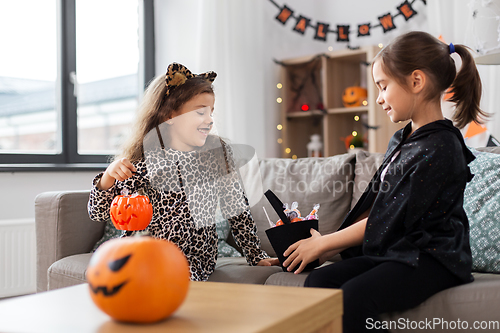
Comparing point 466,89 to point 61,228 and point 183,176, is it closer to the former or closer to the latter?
point 183,176

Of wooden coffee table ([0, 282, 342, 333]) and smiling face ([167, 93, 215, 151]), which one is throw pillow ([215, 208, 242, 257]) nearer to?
smiling face ([167, 93, 215, 151])

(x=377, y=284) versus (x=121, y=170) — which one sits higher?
(x=121, y=170)

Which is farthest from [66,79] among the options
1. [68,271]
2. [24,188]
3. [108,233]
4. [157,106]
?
[68,271]

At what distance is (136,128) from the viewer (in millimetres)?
1716

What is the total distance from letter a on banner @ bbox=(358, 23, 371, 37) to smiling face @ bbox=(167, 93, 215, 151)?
2032mm

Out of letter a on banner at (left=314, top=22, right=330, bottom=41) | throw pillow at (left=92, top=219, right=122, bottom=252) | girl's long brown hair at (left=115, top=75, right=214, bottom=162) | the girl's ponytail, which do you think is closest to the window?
throw pillow at (left=92, top=219, right=122, bottom=252)

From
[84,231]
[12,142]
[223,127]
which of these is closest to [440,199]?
[84,231]

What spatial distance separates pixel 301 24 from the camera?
11.3ft

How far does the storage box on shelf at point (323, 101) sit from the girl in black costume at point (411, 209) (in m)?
1.84

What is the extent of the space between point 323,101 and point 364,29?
1.89 ft

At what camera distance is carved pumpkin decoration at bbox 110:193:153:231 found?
1.40m

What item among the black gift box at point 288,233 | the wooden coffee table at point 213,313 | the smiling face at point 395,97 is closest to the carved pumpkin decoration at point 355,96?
the smiling face at point 395,97

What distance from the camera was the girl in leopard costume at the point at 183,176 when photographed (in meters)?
1.53

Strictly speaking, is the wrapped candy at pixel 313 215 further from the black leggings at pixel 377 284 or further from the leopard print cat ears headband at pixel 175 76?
the leopard print cat ears headband at pixel 175 76
